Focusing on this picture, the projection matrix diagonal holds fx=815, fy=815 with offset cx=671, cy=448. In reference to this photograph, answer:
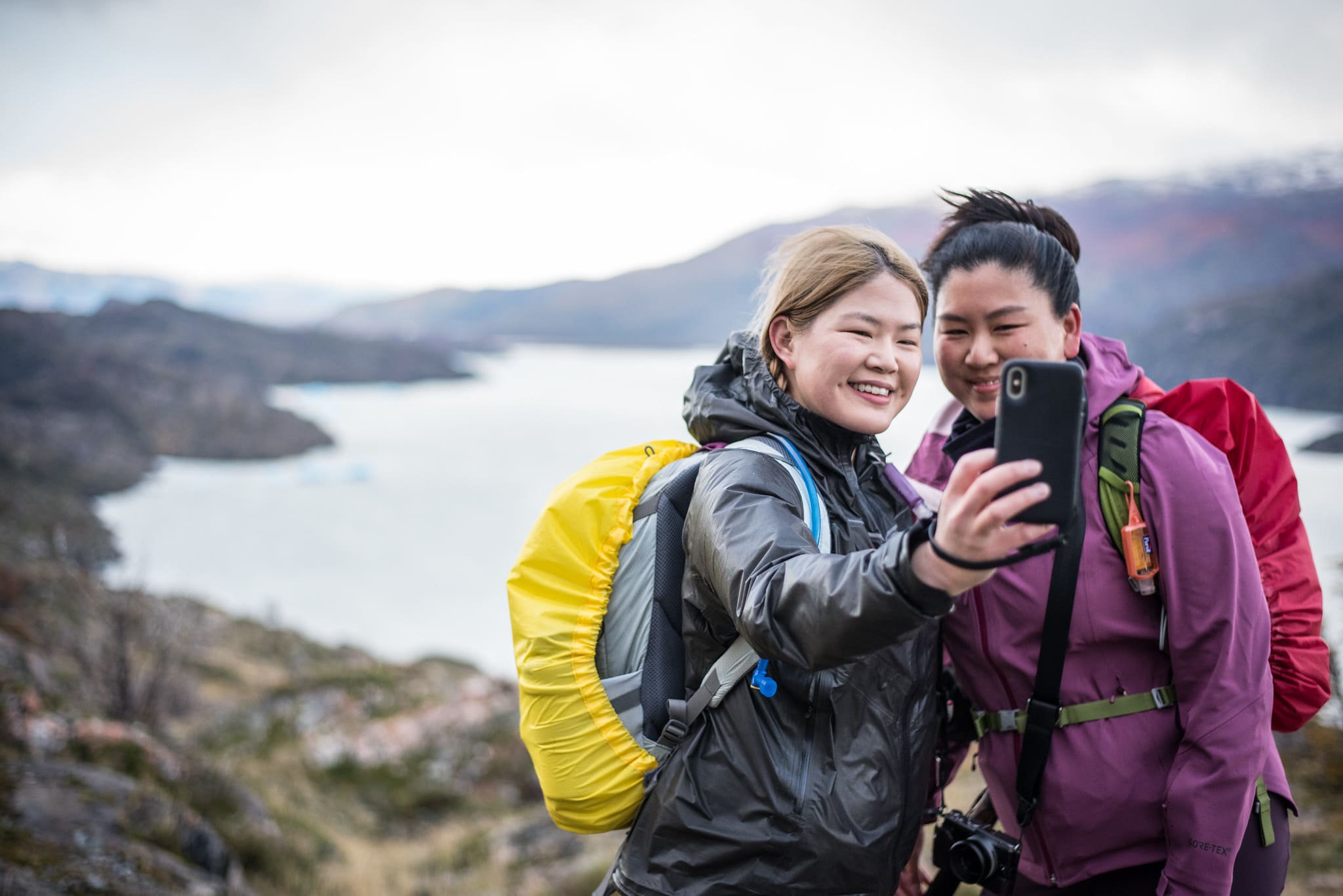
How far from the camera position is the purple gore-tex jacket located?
4.82 feet

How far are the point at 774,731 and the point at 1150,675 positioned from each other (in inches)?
31.4

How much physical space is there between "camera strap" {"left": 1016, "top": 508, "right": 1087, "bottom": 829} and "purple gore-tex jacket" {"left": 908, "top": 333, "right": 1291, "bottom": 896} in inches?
1.1

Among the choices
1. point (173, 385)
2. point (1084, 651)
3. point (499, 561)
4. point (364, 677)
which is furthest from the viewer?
point (173, 385)

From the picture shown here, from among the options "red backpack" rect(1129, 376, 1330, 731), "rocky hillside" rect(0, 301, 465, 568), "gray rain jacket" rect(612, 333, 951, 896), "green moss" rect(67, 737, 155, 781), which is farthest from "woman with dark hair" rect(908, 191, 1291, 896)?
"rocky hillside" rect(0, 301, 465, 568)

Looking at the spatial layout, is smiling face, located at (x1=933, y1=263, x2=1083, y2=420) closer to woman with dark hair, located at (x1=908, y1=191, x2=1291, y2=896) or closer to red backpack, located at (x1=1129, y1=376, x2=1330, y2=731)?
woman with dark hair, located at (x1=908, y1=191, x2=1291, y2=896)

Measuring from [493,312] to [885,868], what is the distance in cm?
13928

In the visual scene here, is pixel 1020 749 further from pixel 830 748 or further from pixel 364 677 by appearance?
pixel 364 677

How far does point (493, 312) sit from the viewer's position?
136 meters

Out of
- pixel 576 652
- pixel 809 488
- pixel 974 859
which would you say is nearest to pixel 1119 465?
pixel 809 488

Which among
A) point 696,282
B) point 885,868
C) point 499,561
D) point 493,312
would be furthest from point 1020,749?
point 493,312

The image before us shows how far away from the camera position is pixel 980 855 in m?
1.74

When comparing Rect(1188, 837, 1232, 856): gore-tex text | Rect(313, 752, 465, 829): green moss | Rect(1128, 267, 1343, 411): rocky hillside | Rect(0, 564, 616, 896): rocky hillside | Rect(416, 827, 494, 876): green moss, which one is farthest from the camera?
Rect(1128, 267, 1343, 411): rocky hillside

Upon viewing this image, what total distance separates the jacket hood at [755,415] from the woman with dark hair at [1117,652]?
437mm

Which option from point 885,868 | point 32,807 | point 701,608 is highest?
point 701,608
